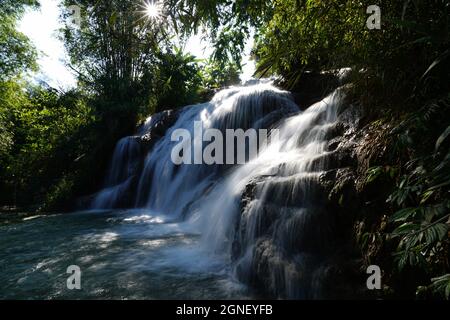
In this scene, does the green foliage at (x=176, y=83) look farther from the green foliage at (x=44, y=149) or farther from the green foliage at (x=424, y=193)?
the green foliage at (x=424, y=193)

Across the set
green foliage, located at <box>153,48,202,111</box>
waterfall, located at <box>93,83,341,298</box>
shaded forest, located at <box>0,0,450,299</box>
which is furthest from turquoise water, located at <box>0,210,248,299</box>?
green foliage, located at <box>153,48,202,111</box>

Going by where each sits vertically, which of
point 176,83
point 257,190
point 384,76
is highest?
point 176,83

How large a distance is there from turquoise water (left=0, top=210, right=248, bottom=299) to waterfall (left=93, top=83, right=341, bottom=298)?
376mm

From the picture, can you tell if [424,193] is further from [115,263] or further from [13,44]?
[13,44]

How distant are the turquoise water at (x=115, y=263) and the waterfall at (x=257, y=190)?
376 mm

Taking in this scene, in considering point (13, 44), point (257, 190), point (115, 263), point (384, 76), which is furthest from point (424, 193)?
point (13, 44)

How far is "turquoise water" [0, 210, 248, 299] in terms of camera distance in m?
3.76

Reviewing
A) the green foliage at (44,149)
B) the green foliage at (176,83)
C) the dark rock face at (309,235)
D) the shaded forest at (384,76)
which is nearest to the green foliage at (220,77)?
the green foliage at (176,83)

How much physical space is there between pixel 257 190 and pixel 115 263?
2.43 m

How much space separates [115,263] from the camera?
4781mm

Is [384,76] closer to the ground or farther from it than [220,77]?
closer to the ground

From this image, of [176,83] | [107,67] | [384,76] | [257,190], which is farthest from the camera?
[107,67]

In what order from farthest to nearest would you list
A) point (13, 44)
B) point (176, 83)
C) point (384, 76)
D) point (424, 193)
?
point (176, 83) < point (13, 44) < point (384, 76) < point (424, 193)
